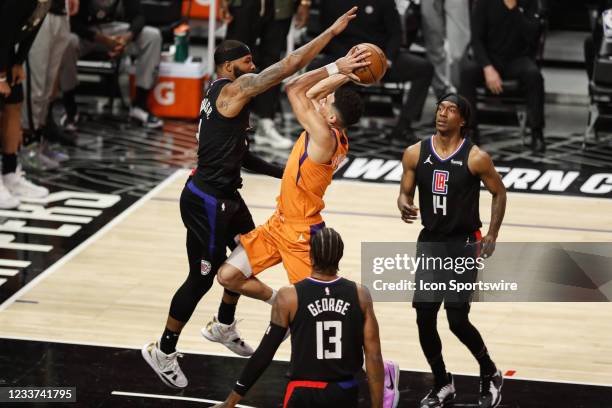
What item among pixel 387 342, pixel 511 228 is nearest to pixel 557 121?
pixel 511 228

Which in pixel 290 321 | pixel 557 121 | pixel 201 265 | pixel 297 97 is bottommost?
pixel 557 121

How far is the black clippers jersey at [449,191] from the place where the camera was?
6484mm

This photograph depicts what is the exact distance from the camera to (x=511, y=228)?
10094 millimetres

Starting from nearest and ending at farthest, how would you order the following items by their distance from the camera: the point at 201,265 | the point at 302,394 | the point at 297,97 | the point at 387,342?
the point at 302,394 → the point at 297,97 → the point at 201,265 → the point at 387,342

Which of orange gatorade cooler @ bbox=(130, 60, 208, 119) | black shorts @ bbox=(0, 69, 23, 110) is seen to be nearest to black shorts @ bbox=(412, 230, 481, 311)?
black shorts @ bbox=(0, 69, 23, 110)

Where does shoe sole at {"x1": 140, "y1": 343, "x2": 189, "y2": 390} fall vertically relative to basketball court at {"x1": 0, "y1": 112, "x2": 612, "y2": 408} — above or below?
above

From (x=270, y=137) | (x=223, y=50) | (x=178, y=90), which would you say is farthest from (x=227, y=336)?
(x=178, y=90)

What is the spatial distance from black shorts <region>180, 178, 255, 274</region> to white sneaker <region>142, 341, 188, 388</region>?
530mm

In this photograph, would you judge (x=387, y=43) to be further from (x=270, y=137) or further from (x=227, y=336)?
(x=227, y=336)

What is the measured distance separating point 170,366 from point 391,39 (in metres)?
6.41

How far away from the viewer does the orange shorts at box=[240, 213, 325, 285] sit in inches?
263

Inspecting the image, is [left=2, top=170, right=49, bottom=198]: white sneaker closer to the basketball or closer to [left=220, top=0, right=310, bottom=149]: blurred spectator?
[left=220, top=0, right=310, bottom=149]: blurred spectator

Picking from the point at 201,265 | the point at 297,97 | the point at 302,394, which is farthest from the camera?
the point at 201,265

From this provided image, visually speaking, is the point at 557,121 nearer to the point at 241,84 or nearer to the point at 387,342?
the point at 387,342
